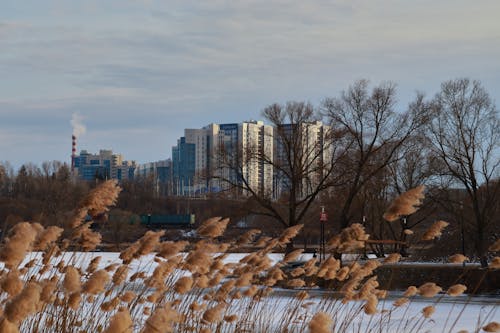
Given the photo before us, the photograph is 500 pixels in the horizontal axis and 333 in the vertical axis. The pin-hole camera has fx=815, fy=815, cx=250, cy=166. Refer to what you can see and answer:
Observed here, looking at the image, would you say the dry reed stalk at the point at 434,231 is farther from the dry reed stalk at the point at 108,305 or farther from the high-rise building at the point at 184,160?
the high-rise building at the point at 184,160

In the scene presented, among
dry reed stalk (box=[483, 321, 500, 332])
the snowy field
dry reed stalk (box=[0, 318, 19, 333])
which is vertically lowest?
the snowy field

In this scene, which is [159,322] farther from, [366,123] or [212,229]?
[366,123]

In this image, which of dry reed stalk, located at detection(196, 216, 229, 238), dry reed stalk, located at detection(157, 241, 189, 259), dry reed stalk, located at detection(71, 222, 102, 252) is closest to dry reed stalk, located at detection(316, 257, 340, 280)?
dry reed stalk, located at detection(196, 216, 229, 238)

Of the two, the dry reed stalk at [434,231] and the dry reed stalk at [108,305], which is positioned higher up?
the dry reed stalk at [434,231]

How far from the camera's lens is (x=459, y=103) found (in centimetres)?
3656

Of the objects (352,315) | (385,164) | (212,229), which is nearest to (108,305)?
(212,229)

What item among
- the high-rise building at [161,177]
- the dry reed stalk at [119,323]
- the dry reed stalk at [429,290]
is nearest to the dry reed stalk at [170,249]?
the dry reed stalk at [429,290]

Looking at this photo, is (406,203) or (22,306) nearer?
(22,306)

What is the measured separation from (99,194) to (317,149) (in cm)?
3606

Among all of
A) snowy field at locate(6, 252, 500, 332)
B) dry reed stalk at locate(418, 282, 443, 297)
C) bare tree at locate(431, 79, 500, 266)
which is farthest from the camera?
bare tree at locate(431, 79, 500, 266)

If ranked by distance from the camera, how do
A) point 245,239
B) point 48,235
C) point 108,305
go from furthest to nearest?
point 245,239 → point 108,305 → point 48,235

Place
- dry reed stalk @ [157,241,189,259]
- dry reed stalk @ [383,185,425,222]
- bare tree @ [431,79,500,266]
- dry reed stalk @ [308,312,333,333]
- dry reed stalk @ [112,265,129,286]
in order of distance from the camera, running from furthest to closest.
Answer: bare tree @ [431,79,500,266], dry reed stalk @ [112,265,129,286], dry reed stalk @ [157,241,189,259], dry reed stalk @ [383,185,425,222], dry reed stalk @ [308,312,333,333]

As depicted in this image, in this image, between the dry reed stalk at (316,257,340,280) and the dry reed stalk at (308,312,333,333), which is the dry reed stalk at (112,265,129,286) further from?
the dry reed stalk at (308,312,333,333)

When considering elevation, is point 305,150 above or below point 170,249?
above
